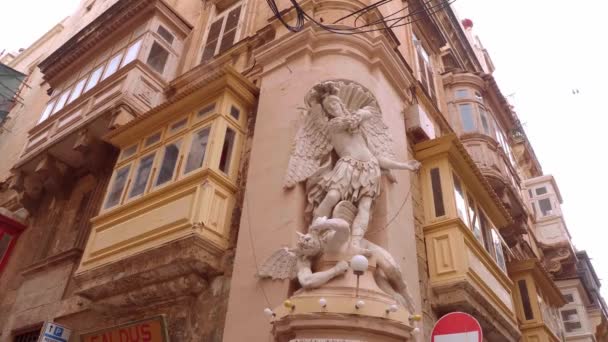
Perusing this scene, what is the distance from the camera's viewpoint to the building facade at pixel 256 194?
5980mm

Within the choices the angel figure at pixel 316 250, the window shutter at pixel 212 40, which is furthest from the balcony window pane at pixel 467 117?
the angel figure at pixel 316 250

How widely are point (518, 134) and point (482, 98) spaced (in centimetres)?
483

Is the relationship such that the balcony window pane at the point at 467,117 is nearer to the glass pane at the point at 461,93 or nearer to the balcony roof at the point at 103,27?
the glass pane at the point at 461,93

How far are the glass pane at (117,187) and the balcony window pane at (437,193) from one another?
19.0 ft

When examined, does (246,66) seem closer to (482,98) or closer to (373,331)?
(373,331)

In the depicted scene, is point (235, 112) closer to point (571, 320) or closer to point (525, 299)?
point (525, 299)

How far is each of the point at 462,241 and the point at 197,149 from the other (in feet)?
15.4

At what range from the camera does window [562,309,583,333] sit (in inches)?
642

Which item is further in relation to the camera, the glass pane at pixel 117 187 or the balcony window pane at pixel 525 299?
the balcony window pane at pixel 525 299

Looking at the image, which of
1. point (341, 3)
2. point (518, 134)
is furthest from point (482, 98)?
point (341, 3)

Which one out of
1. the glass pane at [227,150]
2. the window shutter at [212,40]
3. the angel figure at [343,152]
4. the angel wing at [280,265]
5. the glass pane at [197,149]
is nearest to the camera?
the angel wing at [280,265]

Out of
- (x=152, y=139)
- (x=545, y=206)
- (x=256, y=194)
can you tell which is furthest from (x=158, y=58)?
(x=545, y=206)

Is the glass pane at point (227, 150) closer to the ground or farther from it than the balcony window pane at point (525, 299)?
farther from it

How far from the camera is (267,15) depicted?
11602 millimetres
